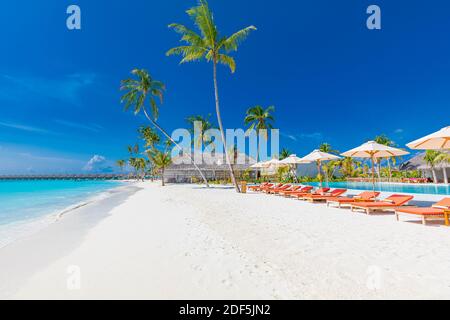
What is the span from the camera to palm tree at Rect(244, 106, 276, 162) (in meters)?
27.0

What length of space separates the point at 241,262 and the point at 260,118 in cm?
2500

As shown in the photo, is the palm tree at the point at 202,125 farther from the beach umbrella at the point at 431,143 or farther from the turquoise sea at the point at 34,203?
the beach umbrella at the point at 431,143

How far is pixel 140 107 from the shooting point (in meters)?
22.8

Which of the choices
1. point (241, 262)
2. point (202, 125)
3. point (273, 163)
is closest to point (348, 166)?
point (273, 163)

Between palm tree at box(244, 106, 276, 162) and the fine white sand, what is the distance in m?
22.2

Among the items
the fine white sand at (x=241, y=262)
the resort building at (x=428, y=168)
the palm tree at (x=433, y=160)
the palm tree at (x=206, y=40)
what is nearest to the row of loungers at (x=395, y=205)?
the fine white sand at (x=241, y=262)

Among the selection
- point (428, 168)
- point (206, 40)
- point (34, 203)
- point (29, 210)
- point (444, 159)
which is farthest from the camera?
point (428, 168)

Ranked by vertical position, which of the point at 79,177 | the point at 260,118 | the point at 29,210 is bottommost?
the point at 29,210

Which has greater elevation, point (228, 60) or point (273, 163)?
point (228, 60)

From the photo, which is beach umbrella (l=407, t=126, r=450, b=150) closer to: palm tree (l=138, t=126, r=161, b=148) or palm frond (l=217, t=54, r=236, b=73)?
palm frond (l=217, t=54, r=236, b=73)

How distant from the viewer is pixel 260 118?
88.4 feet

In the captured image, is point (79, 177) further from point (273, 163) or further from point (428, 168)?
point (428, 168)
